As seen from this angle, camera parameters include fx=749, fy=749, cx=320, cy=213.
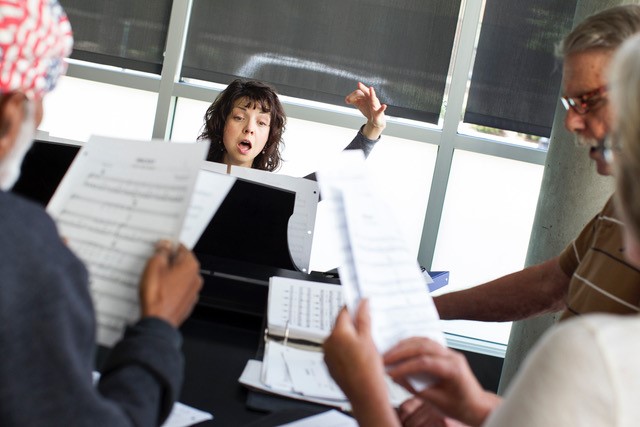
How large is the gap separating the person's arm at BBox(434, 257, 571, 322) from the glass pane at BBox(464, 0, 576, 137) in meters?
2.43

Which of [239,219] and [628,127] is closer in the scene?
[628,127]

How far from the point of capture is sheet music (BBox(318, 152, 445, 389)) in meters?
1.01

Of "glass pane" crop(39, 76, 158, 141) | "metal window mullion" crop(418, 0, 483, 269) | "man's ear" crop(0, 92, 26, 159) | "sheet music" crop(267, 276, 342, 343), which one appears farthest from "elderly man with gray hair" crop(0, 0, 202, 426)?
"glass pane" crop(39, 76, 158, 141)

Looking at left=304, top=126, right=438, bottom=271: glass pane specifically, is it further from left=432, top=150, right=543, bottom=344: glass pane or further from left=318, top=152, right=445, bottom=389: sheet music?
left=318, top=152, right=445, bottom=389: sheet music

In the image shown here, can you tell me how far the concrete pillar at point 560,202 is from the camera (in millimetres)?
3266

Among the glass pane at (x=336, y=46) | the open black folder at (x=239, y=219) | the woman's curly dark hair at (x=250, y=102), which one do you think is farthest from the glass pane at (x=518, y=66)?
the open black folder at (x=239, y=219)

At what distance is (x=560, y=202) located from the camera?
11.1ft

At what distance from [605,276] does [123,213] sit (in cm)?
97

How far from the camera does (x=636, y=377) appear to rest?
66 cm

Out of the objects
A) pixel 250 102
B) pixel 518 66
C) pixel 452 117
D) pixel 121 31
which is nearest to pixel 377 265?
pixel 250 102

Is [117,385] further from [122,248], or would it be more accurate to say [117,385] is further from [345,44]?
[345,44]

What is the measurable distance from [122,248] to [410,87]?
335 centimetres

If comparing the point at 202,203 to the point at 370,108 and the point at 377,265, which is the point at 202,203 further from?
the point at 370,108

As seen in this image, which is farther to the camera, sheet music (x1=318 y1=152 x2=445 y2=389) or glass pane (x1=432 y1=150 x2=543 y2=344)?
glass pane (x1=432 y1=150 x2=543 y2=344)
